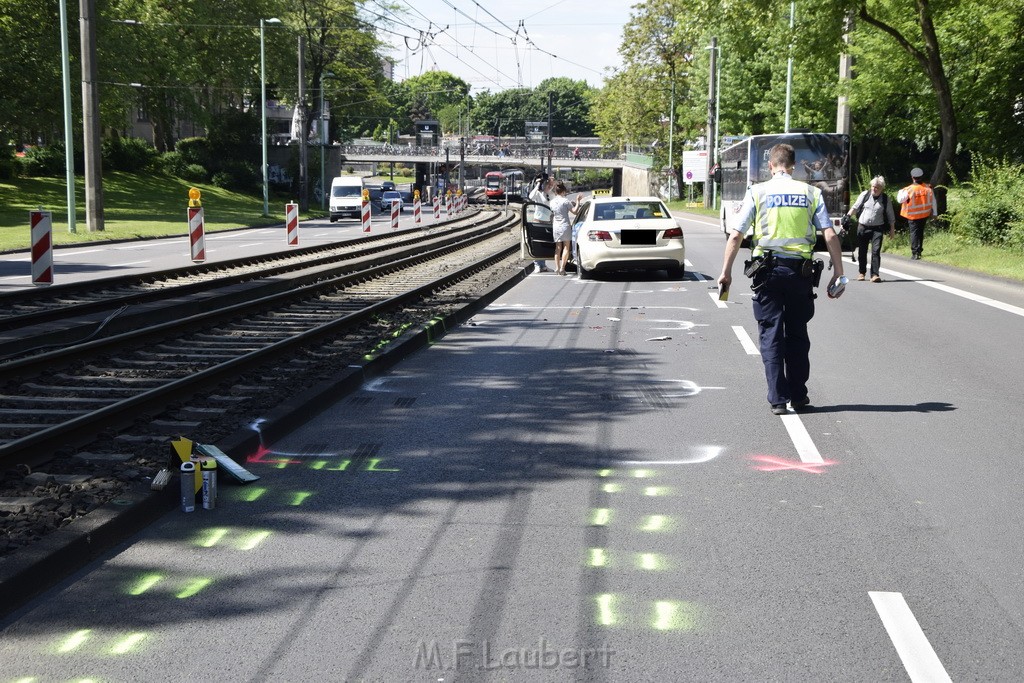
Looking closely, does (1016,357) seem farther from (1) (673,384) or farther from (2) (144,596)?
(2) (144,596)

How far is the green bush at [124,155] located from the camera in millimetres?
64312

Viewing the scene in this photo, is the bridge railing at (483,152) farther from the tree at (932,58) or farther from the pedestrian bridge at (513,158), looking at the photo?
the tree at (932,58)

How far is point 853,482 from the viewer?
6195 millimetres

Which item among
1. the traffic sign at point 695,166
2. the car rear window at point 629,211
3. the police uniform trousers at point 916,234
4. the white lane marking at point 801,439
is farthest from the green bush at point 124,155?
the white lane marking at point 801,439

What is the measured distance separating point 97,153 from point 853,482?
28436 millimetres

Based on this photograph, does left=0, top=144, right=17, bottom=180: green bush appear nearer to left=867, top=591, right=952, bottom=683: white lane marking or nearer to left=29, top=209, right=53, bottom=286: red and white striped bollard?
left=29, top=209, right=53, bottom=286: red and white striped bollard

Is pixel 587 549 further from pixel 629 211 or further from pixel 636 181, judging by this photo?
pixel 636 181

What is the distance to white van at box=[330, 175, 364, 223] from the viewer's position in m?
53.2

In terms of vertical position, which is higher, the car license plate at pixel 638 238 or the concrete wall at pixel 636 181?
the concrete wall at pixel 636 181

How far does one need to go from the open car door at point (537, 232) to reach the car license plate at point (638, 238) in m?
2.97

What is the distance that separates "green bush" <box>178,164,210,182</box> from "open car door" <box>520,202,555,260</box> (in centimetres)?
4972

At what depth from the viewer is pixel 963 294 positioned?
17266 millimetres

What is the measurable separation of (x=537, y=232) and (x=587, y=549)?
18064mm

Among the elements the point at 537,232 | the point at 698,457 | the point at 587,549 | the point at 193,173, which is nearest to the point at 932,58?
the point at 537,232
